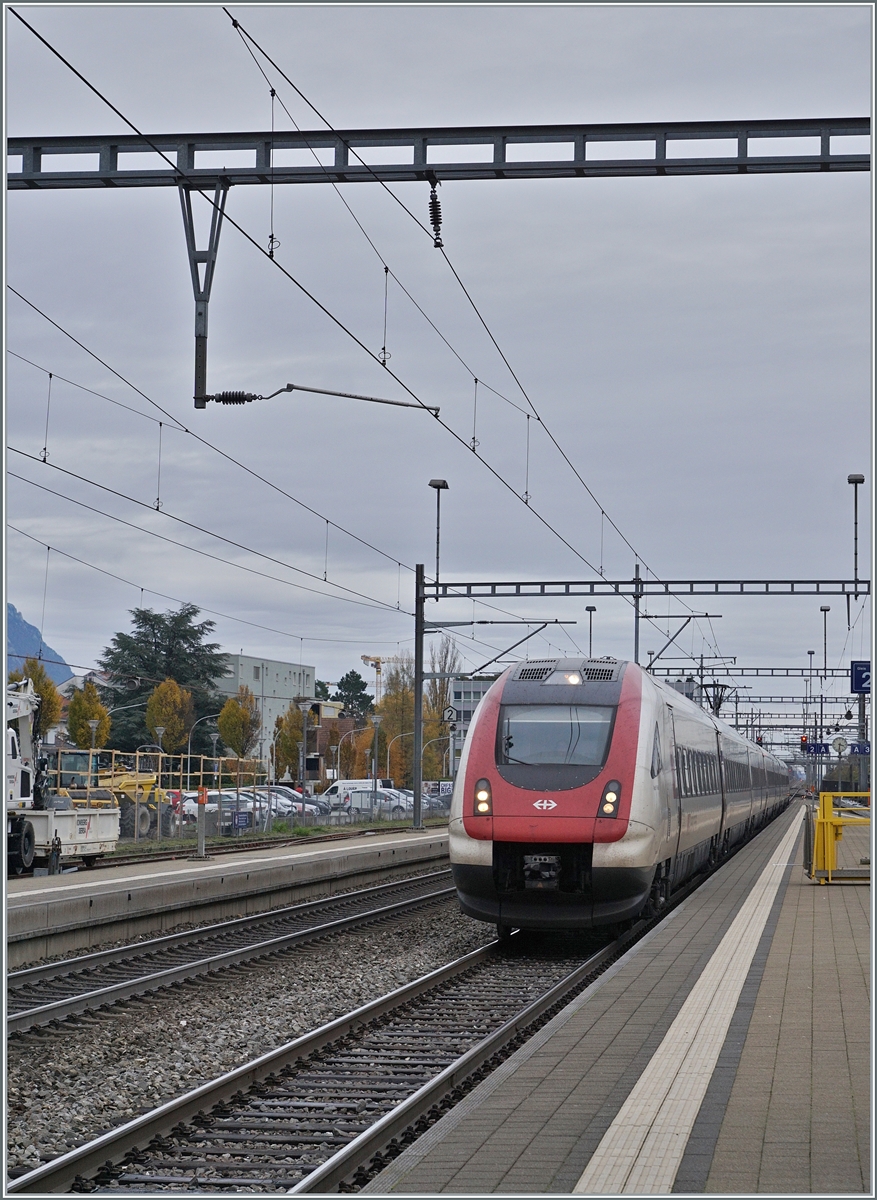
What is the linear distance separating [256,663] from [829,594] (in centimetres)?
8994

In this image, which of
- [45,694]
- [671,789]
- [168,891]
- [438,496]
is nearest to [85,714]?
[45,694]

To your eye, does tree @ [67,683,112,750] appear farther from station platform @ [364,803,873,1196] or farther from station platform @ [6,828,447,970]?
station platform @ [364,803,873,1196]

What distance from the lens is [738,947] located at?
42.3 feet

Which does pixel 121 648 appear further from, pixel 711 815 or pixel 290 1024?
pixel 290 1024

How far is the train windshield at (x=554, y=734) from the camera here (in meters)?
14.1

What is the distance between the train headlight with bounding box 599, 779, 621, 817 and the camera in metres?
13.6

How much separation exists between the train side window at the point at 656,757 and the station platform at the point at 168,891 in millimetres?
6588

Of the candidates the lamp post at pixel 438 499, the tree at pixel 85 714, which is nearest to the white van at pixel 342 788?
the tree at pixel 85 714

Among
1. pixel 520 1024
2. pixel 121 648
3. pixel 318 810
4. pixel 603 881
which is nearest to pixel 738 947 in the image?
pixel 603 881

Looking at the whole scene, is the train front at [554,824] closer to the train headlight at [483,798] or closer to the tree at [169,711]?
the train headlight at [483,798]

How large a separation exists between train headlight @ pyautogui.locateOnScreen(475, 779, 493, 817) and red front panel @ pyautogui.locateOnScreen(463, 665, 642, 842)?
0.04m

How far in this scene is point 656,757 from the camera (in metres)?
15.0

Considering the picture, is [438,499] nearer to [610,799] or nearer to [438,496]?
[438,496]

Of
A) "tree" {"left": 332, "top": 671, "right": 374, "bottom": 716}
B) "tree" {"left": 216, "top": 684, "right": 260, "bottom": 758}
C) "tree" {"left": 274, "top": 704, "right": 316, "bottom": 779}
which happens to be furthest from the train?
"tree" {"left": 332, "top": 671, "right": 374, "bottom": 716}
